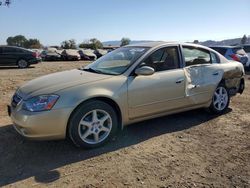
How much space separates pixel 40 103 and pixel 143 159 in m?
1.56

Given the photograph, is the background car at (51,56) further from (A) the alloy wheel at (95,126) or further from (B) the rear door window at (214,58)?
(A) the alloy wheel at (95,126)

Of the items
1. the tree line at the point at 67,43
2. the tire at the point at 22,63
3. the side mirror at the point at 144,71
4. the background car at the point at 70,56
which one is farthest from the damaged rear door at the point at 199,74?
the tree line at the point at 67,43

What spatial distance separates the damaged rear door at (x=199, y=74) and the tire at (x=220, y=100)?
0.78ft

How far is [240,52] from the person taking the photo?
13.9 m

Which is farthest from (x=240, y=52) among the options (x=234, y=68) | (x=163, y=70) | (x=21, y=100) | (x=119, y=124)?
(x=21, y=100)

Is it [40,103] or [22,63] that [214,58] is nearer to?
[40,103]

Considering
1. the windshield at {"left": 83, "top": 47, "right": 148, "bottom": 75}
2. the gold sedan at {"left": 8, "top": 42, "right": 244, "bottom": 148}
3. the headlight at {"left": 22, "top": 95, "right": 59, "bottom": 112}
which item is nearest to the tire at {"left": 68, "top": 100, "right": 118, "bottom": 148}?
the gold sedan at {"left": 8, "top": 42, "right": 244, "bottom": 148}

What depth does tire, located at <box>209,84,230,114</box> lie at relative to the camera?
5.71 metres

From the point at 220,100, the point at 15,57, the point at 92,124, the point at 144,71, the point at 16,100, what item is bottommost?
the point at 220,100

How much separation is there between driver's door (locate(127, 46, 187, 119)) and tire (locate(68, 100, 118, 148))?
1.24 feet

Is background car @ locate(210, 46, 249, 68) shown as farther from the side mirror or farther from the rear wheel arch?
the rear wheel arch

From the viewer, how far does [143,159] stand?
3.82 meters

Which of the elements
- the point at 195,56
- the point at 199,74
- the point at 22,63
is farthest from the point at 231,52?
→ the point at 22,63

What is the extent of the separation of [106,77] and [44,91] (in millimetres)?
938
